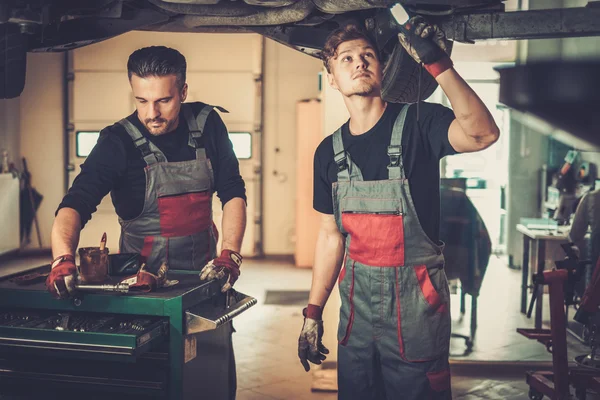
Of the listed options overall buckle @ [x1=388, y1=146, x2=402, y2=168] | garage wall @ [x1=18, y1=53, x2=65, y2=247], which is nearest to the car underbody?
overall buckle @ [x1=388, y1=146, x2=402, y2=168]

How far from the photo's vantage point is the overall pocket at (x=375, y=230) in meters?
2.26

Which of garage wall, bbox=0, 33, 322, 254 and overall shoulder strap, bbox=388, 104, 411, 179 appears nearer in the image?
overall shoulder strap, bbox=388, 104, 411, 179

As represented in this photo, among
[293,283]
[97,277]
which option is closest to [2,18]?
[97,277]

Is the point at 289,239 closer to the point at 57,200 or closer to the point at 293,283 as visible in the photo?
the point at 293,283

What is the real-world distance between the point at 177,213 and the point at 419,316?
3.40 feet

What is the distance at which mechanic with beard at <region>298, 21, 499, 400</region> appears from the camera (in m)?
2.22

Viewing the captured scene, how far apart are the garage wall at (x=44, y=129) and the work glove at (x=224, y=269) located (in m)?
6.08

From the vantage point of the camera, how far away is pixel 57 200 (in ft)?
26.7

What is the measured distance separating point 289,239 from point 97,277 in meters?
6.06

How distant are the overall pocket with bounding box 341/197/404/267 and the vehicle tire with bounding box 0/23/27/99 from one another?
131cm

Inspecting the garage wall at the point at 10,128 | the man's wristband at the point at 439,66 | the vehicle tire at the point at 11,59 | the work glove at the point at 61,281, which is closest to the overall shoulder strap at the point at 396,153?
the man's wristband at the point at 439,66

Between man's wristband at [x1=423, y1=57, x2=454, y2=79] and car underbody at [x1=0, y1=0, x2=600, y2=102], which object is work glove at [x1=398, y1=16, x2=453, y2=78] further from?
car underbody at [x1=0, y1=0, x2=600, y2=102]

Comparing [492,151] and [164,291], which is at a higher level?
[492,151]

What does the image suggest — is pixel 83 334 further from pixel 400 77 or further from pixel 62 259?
pixel 400 77
